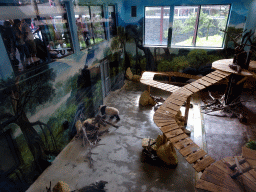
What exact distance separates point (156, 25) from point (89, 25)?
502cm

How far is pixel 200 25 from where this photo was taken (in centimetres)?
959

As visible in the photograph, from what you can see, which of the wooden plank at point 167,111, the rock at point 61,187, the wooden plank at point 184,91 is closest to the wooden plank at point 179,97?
the wooden plank at point 184,91

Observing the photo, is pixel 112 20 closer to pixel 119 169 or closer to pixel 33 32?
pixel 33 32

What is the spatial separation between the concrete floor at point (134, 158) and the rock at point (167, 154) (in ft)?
0.68

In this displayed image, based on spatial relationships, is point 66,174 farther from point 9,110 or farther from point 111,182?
point 9,110

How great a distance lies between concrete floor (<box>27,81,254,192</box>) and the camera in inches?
180

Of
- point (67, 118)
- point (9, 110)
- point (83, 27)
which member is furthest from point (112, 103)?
point (9, 110)

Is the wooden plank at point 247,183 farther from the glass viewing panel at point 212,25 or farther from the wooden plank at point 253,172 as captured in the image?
the glass viewing panel at point 212,25

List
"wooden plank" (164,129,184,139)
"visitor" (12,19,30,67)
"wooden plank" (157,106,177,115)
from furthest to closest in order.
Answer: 1. "wooden plank" (157,106,177,115)
2. "wooden plank" (164,129,184,139)
3. "visitor" (12,19,30,67)

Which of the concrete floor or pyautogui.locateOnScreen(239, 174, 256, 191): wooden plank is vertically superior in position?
pyautogui.locateOnScreen(239, 174, 256, 191): wooden plank

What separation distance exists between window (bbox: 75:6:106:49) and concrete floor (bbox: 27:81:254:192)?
349 centimetres

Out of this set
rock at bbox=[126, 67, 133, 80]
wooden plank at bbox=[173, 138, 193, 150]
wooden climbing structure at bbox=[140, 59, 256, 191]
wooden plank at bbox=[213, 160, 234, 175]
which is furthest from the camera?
rock at bbox=[126, 67, 133, 80]

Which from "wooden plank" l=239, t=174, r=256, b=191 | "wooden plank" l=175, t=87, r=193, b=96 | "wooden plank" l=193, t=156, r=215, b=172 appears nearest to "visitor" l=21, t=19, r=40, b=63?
"wooden plank" l=193, t=156, r=215, b=172

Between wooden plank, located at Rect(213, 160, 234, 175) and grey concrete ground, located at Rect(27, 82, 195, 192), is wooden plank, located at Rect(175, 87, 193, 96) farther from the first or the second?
wooden plank, located at Rect(213, 160, 234, 175)
